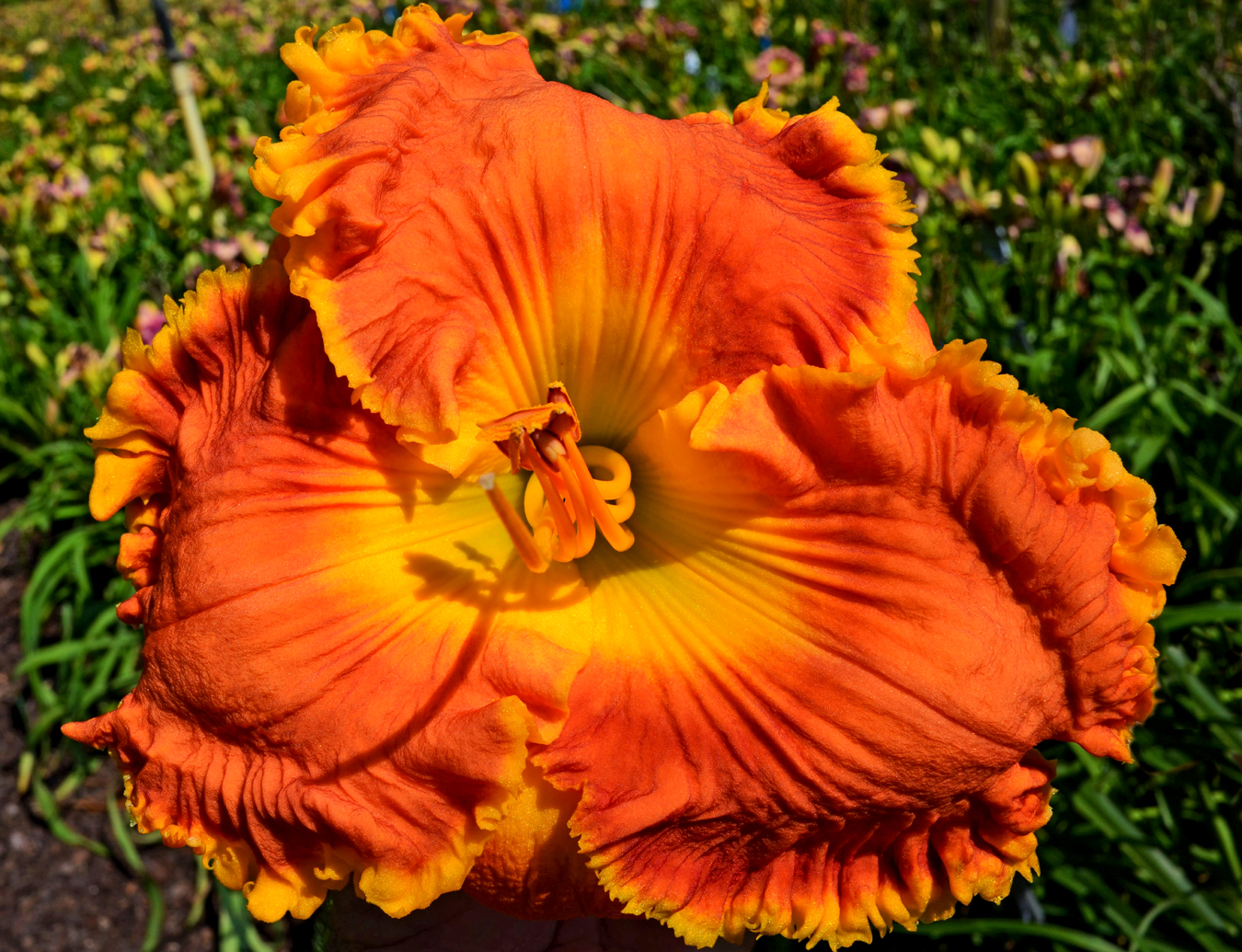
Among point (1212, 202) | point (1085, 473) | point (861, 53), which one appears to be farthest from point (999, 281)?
point (1085, 473)

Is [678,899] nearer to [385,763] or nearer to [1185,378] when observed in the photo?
[385,763]

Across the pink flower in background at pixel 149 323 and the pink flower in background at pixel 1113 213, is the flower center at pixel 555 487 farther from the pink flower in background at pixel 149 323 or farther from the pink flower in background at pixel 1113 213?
the pink flower in background at pixel 1113 213

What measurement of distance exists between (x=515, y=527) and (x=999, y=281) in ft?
7.70

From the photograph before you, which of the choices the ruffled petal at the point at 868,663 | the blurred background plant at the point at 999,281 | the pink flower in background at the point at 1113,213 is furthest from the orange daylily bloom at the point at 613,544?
the pink flower in background at the point at 1113,213

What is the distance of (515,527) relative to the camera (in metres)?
0.96

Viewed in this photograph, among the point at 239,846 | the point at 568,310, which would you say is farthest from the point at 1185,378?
the point at 239,846

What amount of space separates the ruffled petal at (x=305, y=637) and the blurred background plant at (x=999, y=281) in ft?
2.87

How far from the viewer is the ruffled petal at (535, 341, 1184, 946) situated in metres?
0.89

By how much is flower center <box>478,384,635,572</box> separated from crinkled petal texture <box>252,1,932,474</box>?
0.05 meters

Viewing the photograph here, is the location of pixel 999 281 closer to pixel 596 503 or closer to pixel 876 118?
pixel 876 118

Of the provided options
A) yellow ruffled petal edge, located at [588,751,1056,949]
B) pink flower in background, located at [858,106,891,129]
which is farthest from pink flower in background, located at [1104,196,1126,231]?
yellow ruffled petal edge, located at [588,751,1056,949]

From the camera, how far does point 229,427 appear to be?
40.5 inches

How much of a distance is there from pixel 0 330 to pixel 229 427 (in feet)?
12.5

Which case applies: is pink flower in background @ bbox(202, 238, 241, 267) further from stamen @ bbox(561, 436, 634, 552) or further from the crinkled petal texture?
stamen @ bbox(561, 436, 634, 552)
